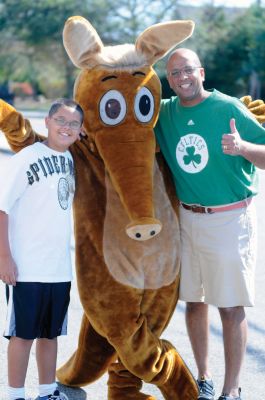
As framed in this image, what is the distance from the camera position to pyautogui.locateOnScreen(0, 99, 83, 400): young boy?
3.44m

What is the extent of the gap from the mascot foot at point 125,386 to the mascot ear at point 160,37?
1.67 metres

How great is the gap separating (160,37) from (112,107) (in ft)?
1.56

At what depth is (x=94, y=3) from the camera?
163 feet

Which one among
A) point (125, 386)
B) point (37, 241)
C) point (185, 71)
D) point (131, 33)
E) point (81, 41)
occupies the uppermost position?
point (131, 33)

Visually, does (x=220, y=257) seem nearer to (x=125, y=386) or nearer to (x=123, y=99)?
(x=125, y=386)

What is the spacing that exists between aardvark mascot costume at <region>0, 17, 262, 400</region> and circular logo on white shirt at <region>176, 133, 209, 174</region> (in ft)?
0.50

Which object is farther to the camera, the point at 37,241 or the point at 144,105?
the point at 144,105

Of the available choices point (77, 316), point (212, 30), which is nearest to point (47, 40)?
point (212, 30)

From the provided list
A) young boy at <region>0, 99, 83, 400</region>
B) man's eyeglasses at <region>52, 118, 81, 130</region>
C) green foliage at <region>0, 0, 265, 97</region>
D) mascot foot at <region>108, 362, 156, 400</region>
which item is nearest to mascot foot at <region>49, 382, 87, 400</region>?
mascot foot at <region>108, 362, 156, 400</region>

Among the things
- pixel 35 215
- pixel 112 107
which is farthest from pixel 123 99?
pixel 35 215

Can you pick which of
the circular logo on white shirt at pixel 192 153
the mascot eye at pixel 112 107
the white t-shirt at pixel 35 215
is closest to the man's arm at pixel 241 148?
the circular logo on white shirt at pixel 192 153

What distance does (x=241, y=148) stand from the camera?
11.7 ft

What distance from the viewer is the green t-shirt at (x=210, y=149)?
3.72m

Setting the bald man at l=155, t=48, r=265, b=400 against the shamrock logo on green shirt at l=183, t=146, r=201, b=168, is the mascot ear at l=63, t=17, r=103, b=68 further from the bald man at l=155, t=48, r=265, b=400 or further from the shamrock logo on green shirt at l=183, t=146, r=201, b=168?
the shamrock logo on green shirt at l=183, t=146, r=201, b=168
